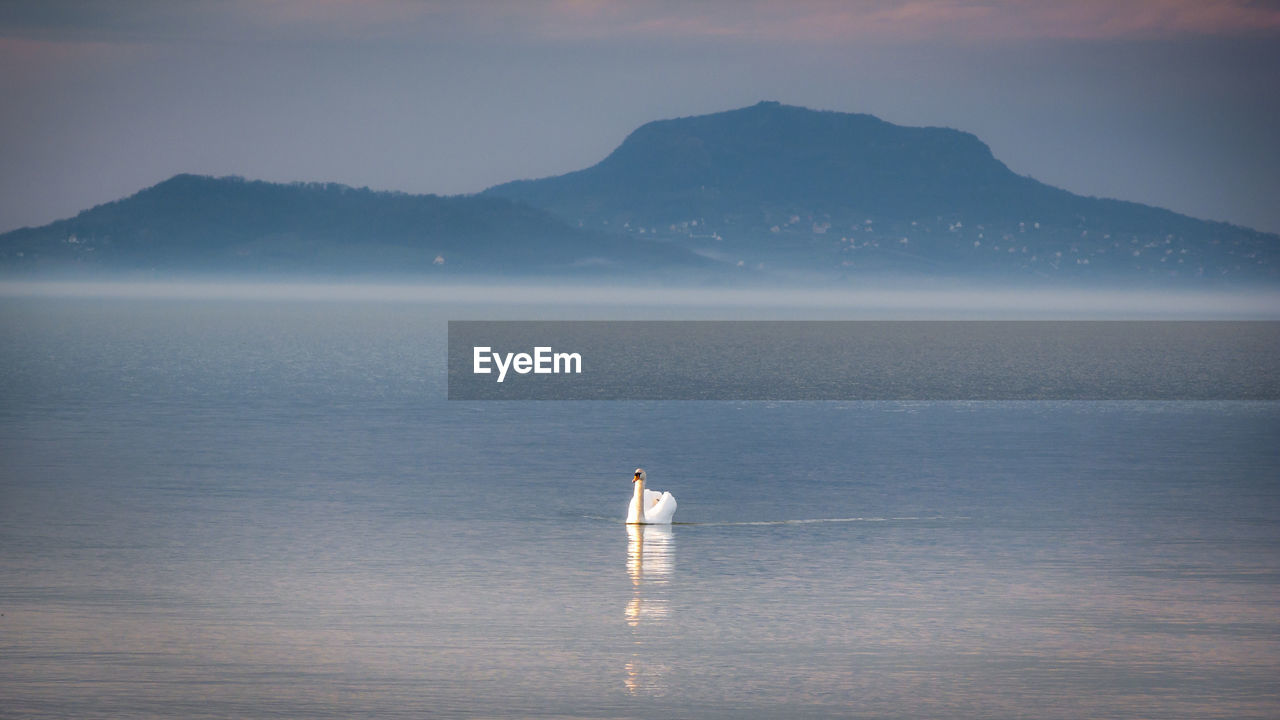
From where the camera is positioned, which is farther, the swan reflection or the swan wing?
the swan wing

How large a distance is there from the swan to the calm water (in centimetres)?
37

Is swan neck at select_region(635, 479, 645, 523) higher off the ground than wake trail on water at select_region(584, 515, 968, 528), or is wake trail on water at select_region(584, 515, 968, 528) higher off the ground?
swan neck at select_region(635, 479, 645, 523)

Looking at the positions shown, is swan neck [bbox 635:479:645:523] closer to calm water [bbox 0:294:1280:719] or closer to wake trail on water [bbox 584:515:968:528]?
calm water [bbox 0:294:1280:719]

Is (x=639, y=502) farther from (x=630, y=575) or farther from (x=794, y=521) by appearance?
(x=630, y=575)

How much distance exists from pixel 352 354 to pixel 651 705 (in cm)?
10160

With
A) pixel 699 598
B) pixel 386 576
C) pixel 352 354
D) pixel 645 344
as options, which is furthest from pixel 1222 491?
pixel 645 344

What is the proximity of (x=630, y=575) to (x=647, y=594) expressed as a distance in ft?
4.84

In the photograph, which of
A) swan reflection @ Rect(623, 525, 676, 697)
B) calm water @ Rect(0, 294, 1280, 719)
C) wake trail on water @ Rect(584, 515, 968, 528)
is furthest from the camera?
wake trail on water @ Rect(584, 515, 968, 528)

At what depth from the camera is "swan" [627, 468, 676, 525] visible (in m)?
28.5
